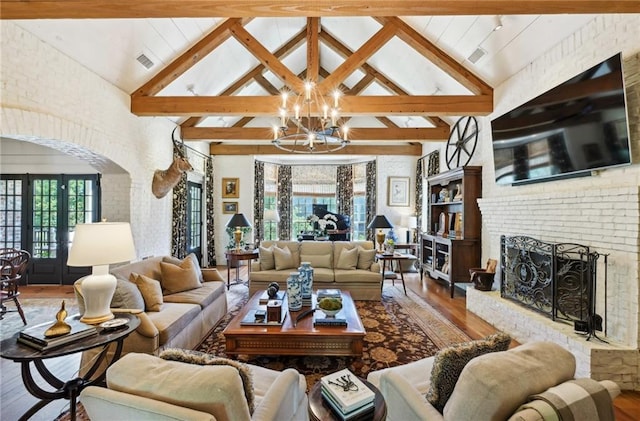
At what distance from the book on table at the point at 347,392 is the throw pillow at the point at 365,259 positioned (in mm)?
3412

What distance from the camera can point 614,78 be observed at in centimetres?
242

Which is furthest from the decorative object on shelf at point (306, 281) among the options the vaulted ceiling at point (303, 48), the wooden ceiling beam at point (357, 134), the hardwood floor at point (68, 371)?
the wooden ceiling beam at point (357, 134)

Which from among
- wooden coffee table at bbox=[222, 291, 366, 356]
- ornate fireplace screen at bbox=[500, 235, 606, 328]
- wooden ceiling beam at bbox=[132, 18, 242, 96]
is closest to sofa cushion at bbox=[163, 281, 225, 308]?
wooden coffee table at bbox=[222, 291, 366, 356]

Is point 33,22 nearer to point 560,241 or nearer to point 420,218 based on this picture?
point 560,241

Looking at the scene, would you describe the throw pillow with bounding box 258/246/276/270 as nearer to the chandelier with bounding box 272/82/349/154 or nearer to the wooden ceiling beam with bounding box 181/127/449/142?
the chandelier with bounding box 272/82/349/154

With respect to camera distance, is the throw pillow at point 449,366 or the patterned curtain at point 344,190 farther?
the patterned curtain at point 344,190

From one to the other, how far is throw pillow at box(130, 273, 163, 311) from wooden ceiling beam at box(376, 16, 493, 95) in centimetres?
454

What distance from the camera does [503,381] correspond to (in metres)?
1.13

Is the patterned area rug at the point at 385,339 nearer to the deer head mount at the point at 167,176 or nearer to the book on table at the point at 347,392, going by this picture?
the book on table at the point at 347,392

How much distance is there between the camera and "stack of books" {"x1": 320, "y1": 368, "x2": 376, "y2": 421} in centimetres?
130

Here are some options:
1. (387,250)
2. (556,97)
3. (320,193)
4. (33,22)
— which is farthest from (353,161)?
(33,22)

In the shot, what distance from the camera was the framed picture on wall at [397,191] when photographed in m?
7.70

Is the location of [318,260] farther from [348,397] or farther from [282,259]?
[348,397]

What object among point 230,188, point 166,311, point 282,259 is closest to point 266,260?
point 282,259
